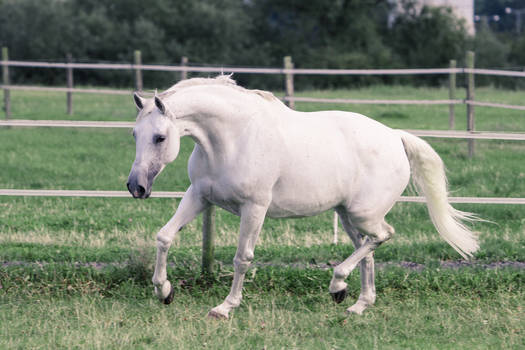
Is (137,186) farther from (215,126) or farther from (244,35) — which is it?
(244,35)

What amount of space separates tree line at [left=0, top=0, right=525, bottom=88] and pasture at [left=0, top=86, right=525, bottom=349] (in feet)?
83.6

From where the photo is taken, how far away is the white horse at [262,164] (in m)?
4.76

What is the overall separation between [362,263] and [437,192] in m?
0.82

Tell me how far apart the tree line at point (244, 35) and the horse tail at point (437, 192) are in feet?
93.6

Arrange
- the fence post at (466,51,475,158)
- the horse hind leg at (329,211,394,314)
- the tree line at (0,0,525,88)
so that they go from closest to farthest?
the horse hind leg at (329,211,394,314) < the fence post at (466,51,475,158) < the tree line at (0,0,525,88)

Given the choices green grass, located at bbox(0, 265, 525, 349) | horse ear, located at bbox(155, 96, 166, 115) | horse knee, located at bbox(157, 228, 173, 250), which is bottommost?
green grass, located at bbox(0, 265, 525, 349)

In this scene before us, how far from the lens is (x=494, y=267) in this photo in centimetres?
680

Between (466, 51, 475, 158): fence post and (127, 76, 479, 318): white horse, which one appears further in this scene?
(466, 51, 475, 158): fence post

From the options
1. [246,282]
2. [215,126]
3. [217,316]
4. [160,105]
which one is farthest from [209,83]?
[246,282]

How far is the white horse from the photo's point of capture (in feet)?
15.6

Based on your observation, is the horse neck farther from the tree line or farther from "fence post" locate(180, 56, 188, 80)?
the tree line

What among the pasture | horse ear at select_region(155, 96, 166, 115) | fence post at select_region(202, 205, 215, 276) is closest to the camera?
horse ear at select_region(155, 96, 166, 115)

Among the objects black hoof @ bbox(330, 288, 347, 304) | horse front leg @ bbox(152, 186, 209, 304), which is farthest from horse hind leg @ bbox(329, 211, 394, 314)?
horse front leg @ bbox(152, 186, 209, 304)

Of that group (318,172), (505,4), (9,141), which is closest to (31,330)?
(318,172)
